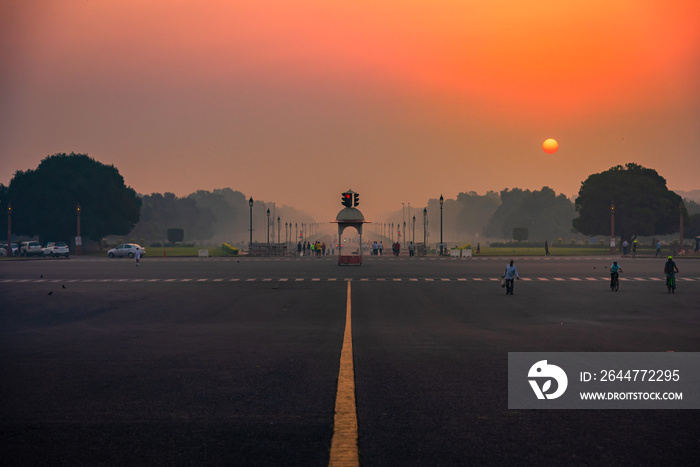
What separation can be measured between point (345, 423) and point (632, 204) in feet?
341

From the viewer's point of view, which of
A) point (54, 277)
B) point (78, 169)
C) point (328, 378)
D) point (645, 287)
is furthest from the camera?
point (78, 169)

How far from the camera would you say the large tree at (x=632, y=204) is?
99875mm

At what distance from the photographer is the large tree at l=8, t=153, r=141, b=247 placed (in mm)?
91250

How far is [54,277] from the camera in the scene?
35.4 metres

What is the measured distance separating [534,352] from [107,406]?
22.9 ft

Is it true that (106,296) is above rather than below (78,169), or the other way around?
below

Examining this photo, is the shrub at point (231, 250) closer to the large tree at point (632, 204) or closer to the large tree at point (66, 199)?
the large tree at point (66, 199)

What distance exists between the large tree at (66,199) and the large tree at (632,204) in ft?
242

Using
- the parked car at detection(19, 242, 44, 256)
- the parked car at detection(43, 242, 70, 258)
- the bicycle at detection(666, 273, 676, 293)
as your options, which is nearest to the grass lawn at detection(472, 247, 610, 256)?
the parked car at detection(43, 242, 70, 258)

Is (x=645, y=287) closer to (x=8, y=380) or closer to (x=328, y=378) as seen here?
(x=328, y=378)

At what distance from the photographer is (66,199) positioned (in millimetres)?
92312

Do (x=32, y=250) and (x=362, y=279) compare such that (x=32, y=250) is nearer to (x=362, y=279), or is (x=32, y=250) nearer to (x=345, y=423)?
(x=362, y=279)

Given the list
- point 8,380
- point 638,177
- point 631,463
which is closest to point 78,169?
point 638,177

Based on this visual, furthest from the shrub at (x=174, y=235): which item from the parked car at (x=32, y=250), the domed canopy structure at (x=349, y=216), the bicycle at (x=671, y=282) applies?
the bicycle at (x=671, y=282)
